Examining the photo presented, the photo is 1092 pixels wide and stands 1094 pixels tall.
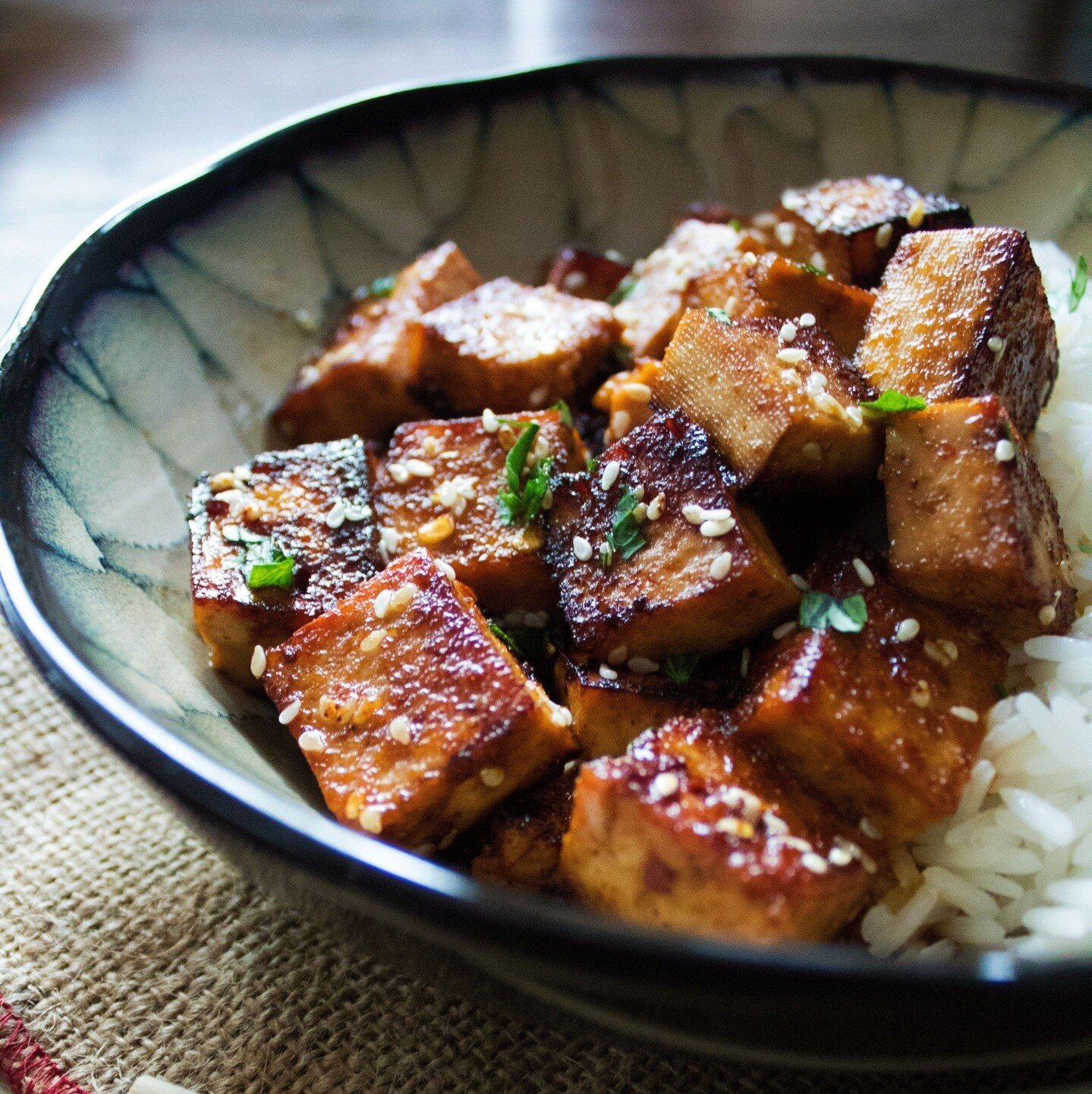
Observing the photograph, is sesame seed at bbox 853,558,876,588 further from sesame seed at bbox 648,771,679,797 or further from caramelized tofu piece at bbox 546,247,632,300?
caramelized tofu piece at bbox 546,247,632,300

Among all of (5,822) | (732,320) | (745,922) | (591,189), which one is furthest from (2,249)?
(745,922)

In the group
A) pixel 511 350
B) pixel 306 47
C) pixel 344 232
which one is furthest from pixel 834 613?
pixel 306 47

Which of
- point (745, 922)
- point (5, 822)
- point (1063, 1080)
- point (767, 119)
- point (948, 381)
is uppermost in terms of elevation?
point (767, 119)

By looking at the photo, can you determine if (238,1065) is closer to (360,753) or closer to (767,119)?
(360,753)

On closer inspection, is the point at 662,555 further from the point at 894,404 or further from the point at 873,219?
the point at 873,219

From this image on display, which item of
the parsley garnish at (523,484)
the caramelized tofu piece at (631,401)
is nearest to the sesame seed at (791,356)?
the caramelized tofu piece at (631,401)

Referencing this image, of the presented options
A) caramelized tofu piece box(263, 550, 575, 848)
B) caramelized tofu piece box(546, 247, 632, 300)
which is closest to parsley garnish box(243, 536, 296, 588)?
caramelized tofu piece box(263, 550, 575, 848)

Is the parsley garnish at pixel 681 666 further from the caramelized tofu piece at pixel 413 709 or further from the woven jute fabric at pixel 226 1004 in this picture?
the woven jute fabric at pixel 226 1004
